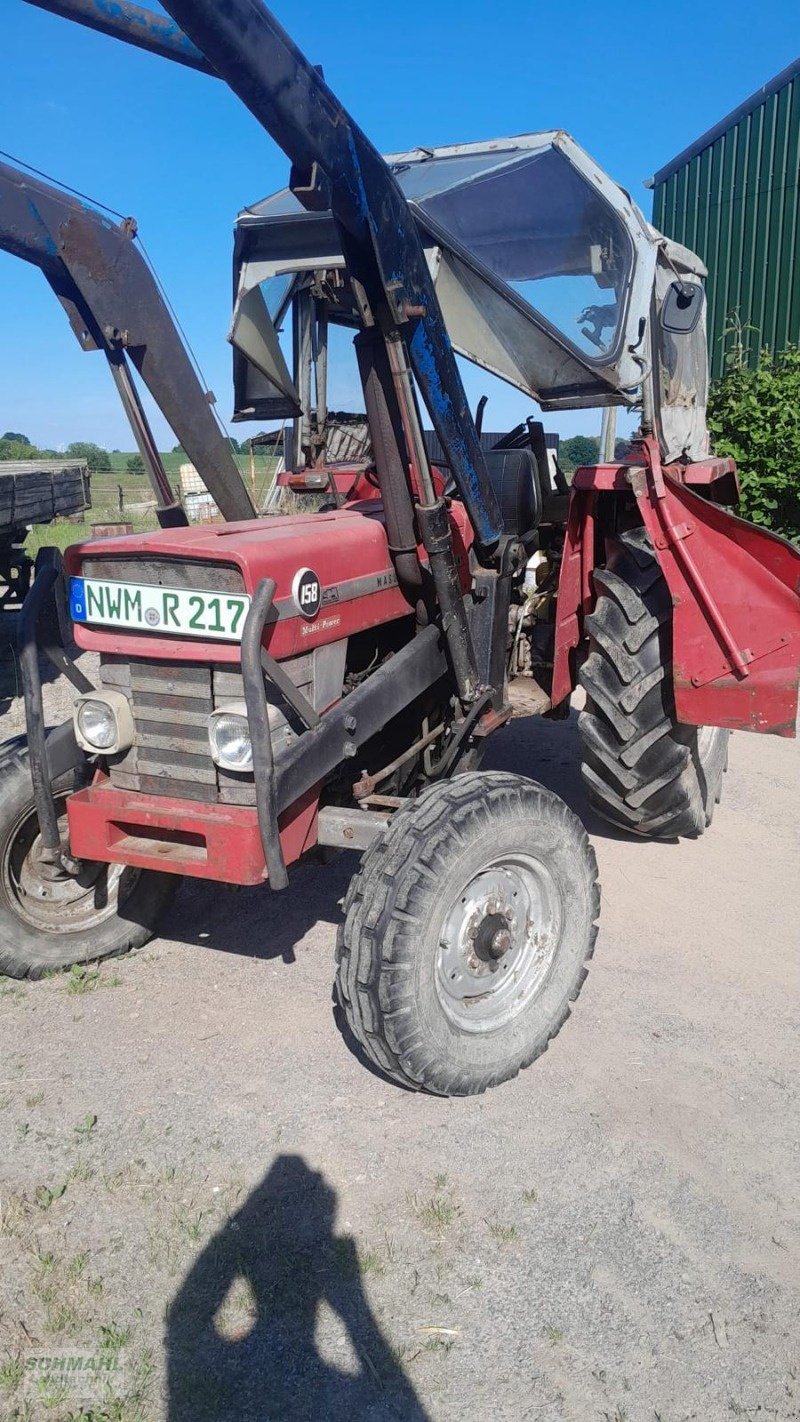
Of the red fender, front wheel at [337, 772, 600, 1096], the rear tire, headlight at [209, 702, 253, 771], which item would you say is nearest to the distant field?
headlight at [209, 702, 253, 771]

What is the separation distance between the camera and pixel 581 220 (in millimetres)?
3734

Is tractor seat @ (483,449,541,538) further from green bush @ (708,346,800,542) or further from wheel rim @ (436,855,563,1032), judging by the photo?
green bush @ (708,346,800,542)

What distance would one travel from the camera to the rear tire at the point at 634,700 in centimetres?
375

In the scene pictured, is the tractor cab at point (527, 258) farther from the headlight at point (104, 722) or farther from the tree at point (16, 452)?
the tree at point (16, 452)

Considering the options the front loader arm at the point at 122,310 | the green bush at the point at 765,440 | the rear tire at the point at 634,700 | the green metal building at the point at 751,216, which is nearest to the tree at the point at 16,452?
the green metal building at the point at 751,216

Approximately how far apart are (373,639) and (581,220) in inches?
68.3

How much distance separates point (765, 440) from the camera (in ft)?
29.4

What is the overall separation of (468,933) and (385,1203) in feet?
2.41

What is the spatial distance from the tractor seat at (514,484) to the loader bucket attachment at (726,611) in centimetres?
81

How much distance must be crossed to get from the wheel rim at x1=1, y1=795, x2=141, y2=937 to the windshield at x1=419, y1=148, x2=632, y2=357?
2418mm

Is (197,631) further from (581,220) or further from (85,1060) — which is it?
(581,220)

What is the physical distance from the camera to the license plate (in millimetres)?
2723

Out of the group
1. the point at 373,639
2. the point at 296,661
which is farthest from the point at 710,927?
the point at 296,661

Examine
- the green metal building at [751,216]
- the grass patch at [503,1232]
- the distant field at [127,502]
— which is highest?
the green metal building at [751,216]
